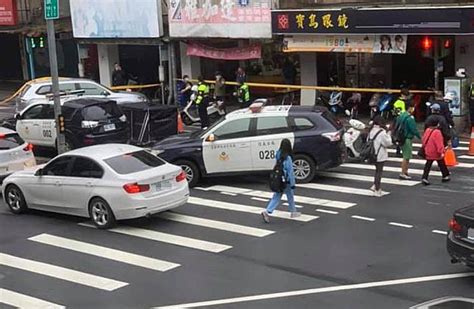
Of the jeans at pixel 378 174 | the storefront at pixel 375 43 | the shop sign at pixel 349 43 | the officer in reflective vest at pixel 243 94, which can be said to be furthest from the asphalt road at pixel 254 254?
the officer in reflective vest at pixel 243 94

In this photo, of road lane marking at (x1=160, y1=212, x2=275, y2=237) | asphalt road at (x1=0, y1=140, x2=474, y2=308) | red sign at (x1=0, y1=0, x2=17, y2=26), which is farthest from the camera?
red sign at (x1=0, y1=0, x2=17, y2=26)

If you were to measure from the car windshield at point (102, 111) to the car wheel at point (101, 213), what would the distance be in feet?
22.6

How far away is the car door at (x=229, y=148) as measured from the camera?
17391 millimetres

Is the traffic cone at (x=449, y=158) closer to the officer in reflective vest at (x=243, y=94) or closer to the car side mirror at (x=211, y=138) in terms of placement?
the car side mirror at (x=211, y=138)

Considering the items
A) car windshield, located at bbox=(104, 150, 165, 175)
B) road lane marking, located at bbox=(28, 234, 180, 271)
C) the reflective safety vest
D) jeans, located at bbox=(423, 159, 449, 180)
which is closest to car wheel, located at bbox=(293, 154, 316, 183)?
jeans, located at bbox=(423, 159, 449, 180)

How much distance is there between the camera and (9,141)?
18.8 m

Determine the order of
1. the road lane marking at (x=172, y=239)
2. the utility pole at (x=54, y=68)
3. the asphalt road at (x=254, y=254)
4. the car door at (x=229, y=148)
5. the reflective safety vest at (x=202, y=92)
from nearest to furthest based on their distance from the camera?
1. the asphalt road at (x=254, y=254)
2. the road lane marking at (x=172, y=239)
3. the car door at (x=229, y=148)
4. the utility pole at (x=54, y=68)
5. the reflective safety vest at (x=202, y=92)

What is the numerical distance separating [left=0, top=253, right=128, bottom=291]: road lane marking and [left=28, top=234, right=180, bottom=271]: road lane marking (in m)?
0.80

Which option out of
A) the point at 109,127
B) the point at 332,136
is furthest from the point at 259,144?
the point at 109,127

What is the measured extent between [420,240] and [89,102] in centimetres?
1182

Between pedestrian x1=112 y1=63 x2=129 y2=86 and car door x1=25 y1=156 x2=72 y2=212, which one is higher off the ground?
pedestrian x1=112 y1=63 x2=129 y2=86

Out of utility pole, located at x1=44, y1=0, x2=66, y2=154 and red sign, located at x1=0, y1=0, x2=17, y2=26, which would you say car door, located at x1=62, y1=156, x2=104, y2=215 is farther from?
red sign, located at x1=0, y1=0, x2=17, y2=26

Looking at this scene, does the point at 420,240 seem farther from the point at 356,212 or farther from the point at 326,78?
the point at 326,78

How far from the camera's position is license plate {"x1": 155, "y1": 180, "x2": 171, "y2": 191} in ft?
47.2
